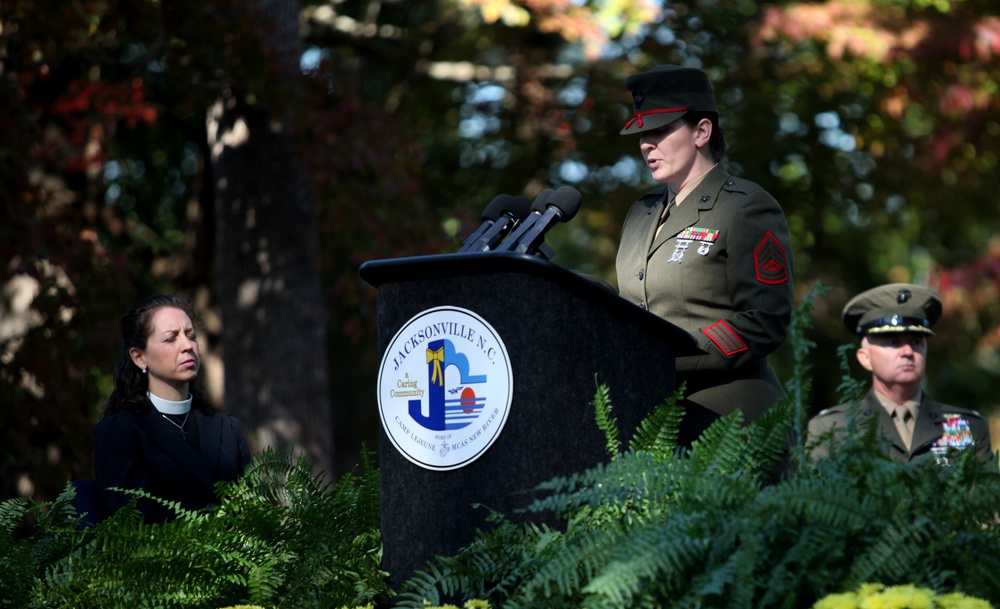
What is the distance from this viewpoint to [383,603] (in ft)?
10.2

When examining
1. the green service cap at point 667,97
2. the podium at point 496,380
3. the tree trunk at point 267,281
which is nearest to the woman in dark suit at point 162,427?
the podium at point 496,380

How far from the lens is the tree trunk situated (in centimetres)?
895

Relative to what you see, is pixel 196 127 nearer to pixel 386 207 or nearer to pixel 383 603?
pixel 386 207

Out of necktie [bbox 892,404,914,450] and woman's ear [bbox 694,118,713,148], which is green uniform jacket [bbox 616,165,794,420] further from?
necktie [bbox 892,404,914,450]

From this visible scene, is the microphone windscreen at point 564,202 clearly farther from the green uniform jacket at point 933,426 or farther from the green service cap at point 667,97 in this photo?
the green uniform jacket at point 933,426

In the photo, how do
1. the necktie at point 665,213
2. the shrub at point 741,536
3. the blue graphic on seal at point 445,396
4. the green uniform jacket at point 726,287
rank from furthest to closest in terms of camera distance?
the necktie at point 665,213 → the green uniform jacket at point 726,287 → the blue graphic on seal at point 445,396 → the shrub at point 741,536

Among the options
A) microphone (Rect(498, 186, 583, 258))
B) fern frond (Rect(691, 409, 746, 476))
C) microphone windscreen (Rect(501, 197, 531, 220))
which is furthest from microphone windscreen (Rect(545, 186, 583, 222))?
fern frond (Rect(691, 409, 746, 476))

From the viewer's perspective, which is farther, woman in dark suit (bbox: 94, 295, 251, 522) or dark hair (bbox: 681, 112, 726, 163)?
woman in dark suit (bbox: 94, 295, 251, 522)

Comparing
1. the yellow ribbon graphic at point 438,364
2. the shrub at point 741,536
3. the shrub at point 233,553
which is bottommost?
the shrub at point 233,553

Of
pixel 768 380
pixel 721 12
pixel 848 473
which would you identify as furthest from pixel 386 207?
pixel 848 473

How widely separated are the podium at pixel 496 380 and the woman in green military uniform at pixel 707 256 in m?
0.35

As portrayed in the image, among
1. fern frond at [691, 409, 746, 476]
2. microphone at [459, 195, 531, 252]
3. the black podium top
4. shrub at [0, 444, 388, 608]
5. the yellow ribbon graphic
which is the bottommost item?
shrub at [0, 444, 388, 608]

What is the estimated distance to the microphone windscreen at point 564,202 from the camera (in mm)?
3236

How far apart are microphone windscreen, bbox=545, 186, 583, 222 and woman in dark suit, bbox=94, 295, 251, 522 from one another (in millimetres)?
1630
